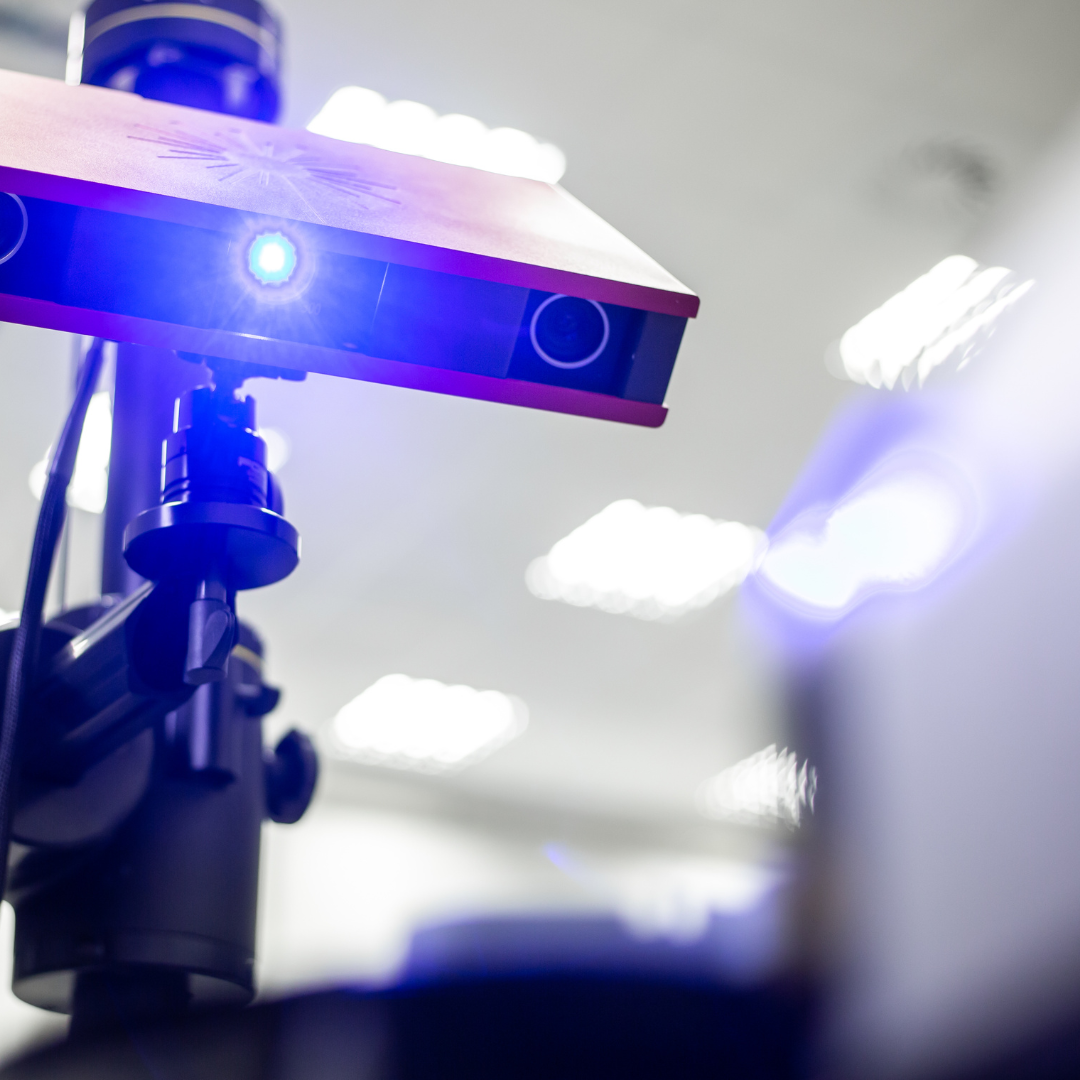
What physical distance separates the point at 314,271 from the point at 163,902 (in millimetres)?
289

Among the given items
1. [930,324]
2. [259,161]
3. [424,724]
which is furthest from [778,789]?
[424,724]

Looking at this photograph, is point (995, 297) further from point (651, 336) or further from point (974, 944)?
point (651, 336)

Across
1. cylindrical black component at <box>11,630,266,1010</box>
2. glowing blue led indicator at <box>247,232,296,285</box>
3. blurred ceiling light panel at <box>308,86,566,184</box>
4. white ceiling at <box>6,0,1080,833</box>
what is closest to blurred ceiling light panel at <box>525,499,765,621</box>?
white ceiling at <box>6,0,1080,833</box>

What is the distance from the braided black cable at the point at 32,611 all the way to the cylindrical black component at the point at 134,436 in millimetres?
24

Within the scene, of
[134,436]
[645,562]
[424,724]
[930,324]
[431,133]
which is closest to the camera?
[134,436]

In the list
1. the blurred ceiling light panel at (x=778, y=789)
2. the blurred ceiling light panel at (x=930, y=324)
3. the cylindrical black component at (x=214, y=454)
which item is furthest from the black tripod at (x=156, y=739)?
the blurred ceiling light panel at (x=930, y=324)

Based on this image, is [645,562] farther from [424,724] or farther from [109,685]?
[109,685]

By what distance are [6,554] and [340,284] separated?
379cm

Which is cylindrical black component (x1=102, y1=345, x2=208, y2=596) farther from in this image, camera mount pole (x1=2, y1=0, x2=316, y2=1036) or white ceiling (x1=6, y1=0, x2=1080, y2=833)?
white ceiling (x1=6, y1=0, x2=1080, y2=833)

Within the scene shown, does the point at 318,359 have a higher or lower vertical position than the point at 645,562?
higher

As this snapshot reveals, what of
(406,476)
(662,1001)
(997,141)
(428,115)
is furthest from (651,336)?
(406,476)

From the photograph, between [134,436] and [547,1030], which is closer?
[547,1030]

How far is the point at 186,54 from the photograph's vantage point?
612 millimetres

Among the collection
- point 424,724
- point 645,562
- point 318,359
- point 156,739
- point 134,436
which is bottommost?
point 424,724
